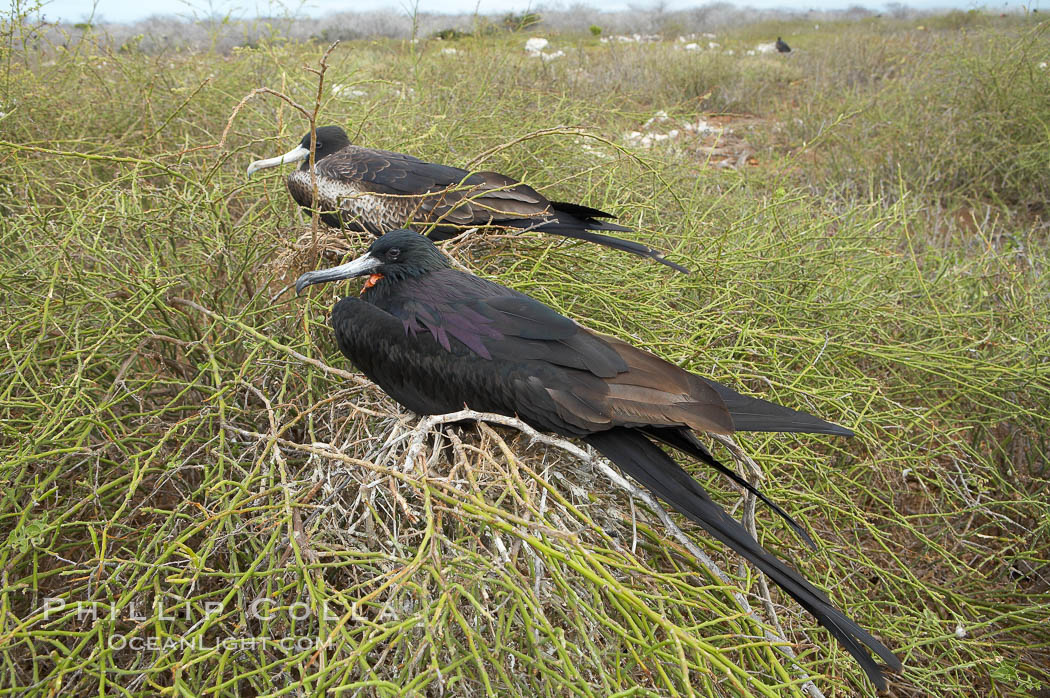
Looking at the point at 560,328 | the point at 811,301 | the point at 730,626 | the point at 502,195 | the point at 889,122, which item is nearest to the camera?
the point at 730,626

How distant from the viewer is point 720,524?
48.5 inches

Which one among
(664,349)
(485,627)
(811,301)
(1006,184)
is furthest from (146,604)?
(1006,184)

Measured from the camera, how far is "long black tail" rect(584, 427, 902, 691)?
1.12 meters

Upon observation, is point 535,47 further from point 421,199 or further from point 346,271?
point 346,271

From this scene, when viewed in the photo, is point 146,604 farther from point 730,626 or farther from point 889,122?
point 889,122

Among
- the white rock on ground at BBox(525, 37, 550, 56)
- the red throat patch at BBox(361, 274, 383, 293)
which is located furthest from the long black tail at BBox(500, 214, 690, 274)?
the white rock on ground at BBox(525, 37, 550, 56)

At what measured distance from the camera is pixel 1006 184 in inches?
167

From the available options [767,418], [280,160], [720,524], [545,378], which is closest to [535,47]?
[280,160]

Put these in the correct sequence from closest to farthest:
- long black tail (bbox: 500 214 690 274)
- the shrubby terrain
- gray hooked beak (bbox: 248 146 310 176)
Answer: the shrubby terrain
long black tail (bbox: 500 214 690 274)
gray hooked beak (bbox: 248 146 310 176)

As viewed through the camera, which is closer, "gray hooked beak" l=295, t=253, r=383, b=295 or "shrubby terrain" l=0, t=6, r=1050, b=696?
"shrubby terrain" l=0, t=6, r=1050, b=696

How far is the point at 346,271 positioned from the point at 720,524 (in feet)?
3.51

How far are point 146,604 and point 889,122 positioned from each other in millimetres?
5096

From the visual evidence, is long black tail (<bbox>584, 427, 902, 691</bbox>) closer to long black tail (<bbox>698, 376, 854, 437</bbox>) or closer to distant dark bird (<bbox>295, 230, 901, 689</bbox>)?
distant dark bird (<bbox>295, 230, 901, 689</bbox>)

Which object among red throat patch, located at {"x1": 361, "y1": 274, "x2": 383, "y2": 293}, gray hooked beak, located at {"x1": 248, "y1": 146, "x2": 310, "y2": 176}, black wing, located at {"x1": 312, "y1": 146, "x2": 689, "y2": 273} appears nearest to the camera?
red throat patch, located at {"x1": 361, "y1": 274, "x2": 383, "y2": 293}
